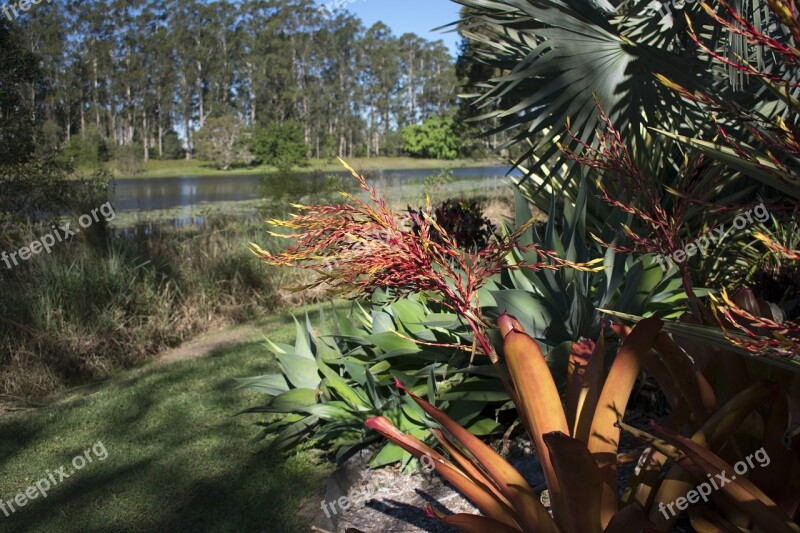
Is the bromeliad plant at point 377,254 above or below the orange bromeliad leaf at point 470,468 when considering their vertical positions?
above

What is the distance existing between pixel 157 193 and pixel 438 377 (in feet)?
110

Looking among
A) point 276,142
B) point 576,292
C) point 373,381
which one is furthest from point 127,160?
point 576,292

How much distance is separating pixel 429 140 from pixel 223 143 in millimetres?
28015

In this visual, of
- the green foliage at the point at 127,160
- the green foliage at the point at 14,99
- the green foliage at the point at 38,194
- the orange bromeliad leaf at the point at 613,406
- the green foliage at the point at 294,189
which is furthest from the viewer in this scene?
the green foliage at the point at 127,160

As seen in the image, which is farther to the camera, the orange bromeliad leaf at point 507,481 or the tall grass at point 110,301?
the tall grass at point 110,301

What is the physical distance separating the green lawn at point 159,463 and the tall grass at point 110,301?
0.64 meters

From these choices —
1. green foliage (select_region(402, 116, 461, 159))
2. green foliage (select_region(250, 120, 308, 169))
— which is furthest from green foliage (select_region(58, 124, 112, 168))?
green foliage (select_region(402, 116, 461, 159))

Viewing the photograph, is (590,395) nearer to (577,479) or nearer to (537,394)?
(537,394)

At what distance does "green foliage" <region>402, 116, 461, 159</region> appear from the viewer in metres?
82.2

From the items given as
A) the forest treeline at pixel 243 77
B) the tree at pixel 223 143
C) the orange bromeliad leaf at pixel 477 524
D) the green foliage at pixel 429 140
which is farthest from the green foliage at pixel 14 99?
the green foliage at pixel 429 140

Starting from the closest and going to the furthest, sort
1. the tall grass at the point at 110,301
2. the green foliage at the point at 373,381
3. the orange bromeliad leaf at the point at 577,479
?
the orange bromeliad leaf at the point at 577,479
the green foliage at the point at 373,381
the tall grass at the point at 110,301

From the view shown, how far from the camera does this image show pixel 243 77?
258ft

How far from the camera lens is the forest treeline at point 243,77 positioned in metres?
59.5

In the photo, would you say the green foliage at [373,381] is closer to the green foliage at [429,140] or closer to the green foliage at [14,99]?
the green foliage at [14,99]
